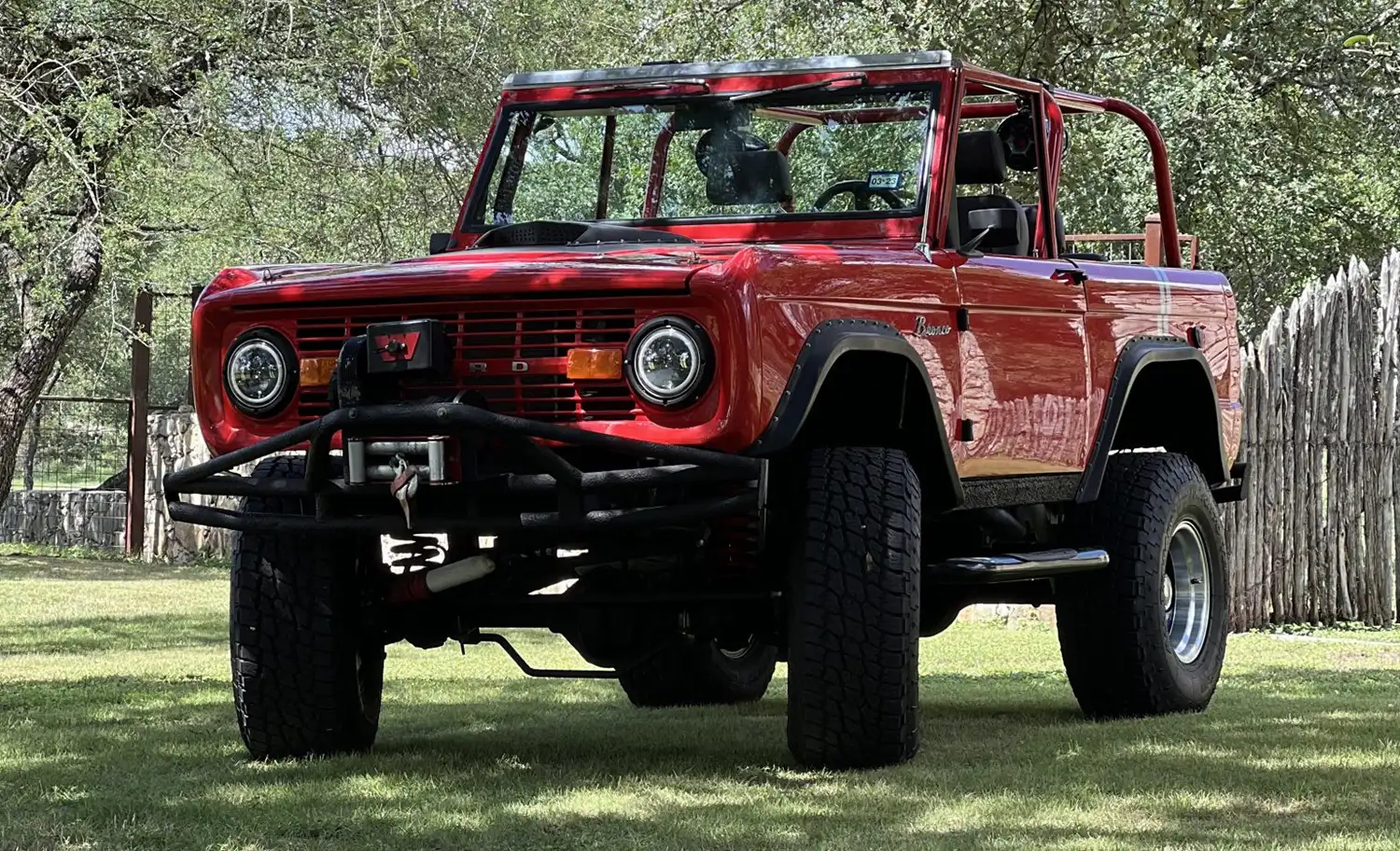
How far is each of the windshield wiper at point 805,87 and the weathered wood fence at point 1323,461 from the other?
595cm

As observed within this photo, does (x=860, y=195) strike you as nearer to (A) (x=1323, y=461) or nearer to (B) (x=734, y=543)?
(B) (x=734, y=543)

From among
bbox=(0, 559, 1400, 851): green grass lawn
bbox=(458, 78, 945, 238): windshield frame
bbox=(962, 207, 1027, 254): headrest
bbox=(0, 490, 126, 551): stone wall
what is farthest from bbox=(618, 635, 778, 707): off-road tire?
bbox=(0, 490, 126, 551): stone wall

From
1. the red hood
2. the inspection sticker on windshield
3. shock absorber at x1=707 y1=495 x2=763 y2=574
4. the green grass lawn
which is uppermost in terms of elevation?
the inspection sticker on windshield

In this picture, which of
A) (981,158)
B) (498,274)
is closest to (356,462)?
(498,274)

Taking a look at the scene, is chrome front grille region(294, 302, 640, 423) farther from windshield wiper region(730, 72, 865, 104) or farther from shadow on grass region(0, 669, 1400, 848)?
windshield wiper region(730, 72, 865, 104)

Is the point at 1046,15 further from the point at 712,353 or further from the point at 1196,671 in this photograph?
the point at 712,353

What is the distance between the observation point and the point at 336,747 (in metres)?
6.68

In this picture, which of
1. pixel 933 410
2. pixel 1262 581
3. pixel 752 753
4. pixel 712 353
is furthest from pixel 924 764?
pixel 1262 581

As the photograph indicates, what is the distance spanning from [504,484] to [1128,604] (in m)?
2.95

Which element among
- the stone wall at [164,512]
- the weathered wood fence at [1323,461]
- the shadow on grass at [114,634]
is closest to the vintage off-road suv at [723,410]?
the weathered wood fence at [1323,461]

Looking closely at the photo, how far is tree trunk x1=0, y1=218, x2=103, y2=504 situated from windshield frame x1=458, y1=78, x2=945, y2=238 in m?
9.53

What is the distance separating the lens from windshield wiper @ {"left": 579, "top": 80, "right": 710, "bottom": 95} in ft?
24.9

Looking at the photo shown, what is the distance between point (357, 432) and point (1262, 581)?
8193 mm

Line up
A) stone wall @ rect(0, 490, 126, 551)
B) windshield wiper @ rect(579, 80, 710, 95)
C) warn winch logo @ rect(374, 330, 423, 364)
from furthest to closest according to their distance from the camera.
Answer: stone wall @ rect(0, 490, 126, 551)
windshield wiper @ rect(579, 80, 710, 95)
warn winch logo @ rect(374, 330, 423, 364)
